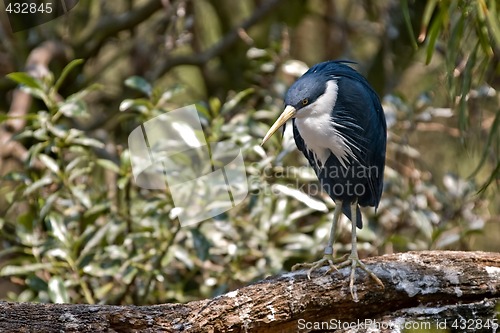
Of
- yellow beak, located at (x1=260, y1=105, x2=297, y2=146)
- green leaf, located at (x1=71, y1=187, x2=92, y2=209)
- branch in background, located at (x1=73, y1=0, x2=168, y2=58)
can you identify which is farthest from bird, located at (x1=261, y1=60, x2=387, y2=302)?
branch in background, located at (x1=73, y1=0, x2=168, y2=58)

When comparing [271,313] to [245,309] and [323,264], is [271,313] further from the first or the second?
[323,264]

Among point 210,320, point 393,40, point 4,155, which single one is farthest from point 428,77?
point 210,320

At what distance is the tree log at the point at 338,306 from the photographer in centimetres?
229

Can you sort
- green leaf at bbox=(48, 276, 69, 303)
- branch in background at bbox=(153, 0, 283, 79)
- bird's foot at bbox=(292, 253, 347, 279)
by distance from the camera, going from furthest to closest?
branch in background at bbox=(153, 0, 283, 79) < green leaf at bbox=(48, 276, 69, 303) < bird's foot at bbox=(292, 253, 347, 279)

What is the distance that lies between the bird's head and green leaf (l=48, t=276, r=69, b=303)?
49.6 inches

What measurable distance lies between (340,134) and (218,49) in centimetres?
216

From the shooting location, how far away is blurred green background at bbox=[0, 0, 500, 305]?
11.3 ft

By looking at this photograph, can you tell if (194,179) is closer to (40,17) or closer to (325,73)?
(325,73)

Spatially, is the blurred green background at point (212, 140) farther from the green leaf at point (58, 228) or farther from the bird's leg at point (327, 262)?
the bird's leg at point (327, 262)

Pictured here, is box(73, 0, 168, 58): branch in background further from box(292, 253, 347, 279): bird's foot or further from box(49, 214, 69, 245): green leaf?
box(292, 253, 347, 279): bird's foot

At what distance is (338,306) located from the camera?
244 cm

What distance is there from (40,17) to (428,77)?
2628 millimetres

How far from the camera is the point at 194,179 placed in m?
3.57

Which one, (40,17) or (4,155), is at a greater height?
(40,17)
